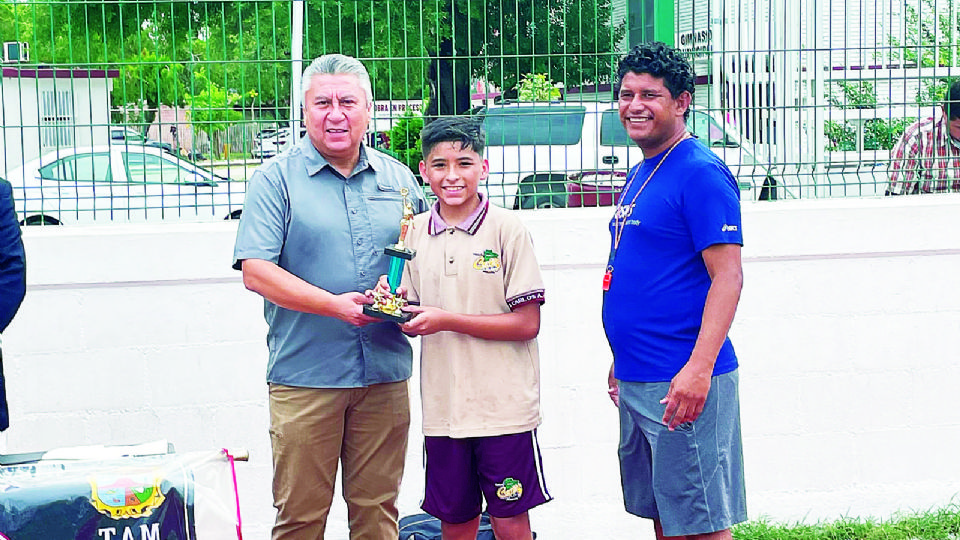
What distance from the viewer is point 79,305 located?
16.0 feet

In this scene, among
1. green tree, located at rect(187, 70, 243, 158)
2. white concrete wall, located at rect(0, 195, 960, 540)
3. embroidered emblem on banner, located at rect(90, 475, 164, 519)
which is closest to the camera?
embroidered emblem on banner, located at rect(90, 475, 164, 519)

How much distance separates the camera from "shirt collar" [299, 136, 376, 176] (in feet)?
12.8

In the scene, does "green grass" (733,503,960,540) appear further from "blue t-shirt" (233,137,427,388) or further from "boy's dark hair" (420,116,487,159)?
"boy's dark hair" (420,116,487,159)

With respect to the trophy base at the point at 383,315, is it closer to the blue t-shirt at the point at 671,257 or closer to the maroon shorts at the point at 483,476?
the maroon shorts at the point at 483,476

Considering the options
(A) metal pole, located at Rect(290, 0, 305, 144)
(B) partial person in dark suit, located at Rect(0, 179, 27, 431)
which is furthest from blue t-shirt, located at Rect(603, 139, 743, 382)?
(A) metal pole, located at Rect(290, 0, 305, 144)

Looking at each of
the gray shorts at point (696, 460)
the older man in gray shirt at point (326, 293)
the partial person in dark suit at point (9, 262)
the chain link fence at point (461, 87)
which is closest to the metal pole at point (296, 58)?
the chain link fence at point (461, 87)

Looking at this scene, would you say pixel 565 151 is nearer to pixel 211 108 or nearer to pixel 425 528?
pixel 211 108

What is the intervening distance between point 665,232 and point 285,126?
7.16ft

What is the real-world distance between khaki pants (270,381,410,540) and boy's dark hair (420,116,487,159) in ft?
2.79

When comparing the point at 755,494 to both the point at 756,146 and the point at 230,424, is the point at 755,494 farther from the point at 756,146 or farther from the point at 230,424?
the point at 230,424

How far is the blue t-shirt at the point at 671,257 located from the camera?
11.2ft

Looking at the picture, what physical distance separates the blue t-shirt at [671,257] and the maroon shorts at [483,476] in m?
0.50

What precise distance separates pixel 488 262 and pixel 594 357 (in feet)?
4.91

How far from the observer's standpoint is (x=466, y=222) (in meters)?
3.83
